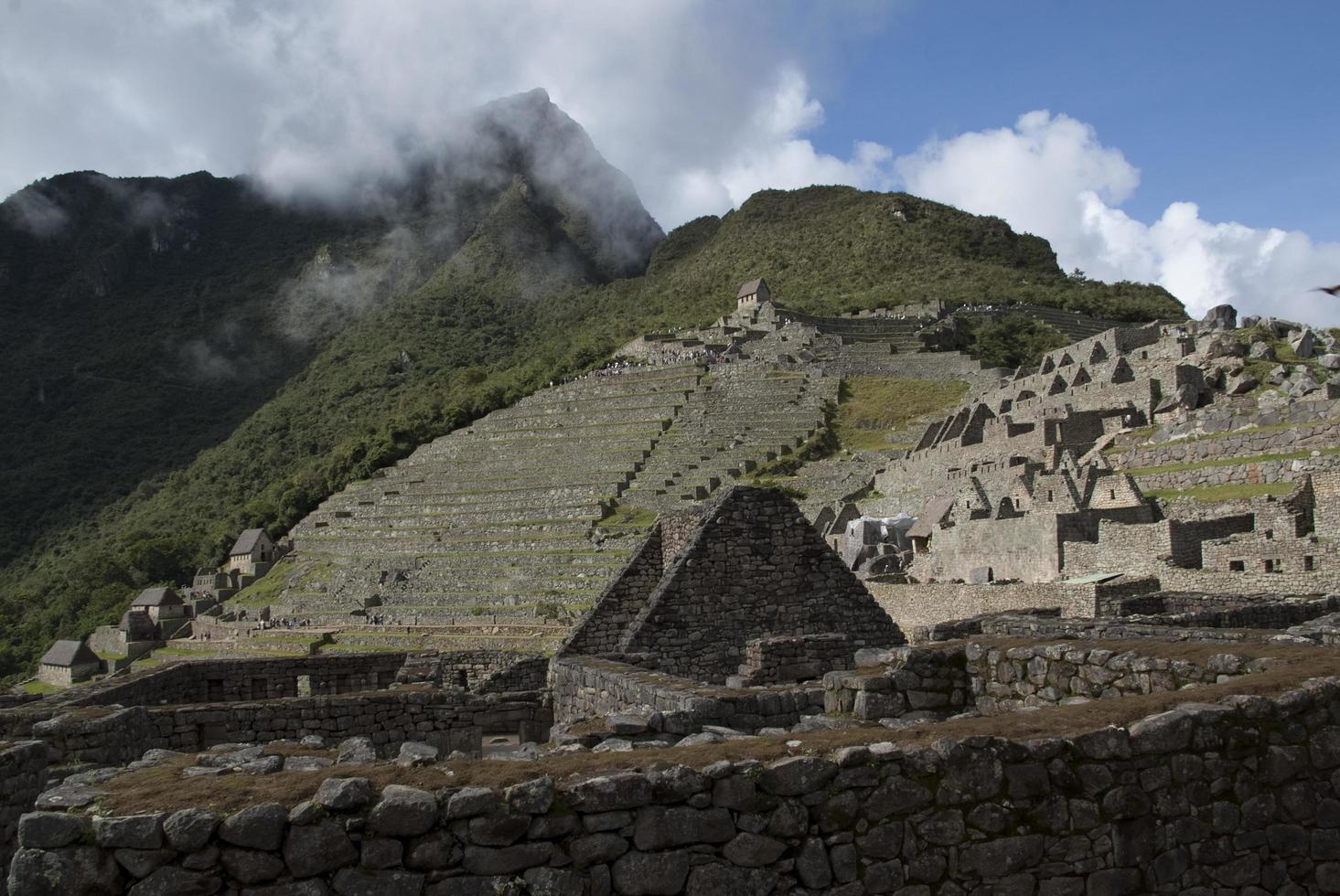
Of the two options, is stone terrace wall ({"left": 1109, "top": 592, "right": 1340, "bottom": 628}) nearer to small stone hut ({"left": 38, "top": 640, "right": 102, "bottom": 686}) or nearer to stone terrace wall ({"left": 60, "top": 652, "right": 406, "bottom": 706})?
stone terrace wall ({"left": 60, "top": 652, "right": 406, "bottom": 706})

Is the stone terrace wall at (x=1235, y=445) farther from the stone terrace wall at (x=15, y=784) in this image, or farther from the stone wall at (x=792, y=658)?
the stone terrace wall at (x=15, y=784)

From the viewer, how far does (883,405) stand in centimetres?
6719

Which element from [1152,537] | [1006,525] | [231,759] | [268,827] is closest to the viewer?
[268,827]

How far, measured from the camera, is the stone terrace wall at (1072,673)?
5270 mm

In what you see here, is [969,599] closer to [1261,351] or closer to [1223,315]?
[1261,351]

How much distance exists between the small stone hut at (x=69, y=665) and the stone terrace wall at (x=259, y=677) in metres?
42.4

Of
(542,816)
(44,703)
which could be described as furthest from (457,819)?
(44,703)

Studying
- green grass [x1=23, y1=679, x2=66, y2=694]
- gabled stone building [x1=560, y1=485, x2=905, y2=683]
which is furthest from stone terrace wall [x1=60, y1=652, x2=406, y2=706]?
green grass [x1=23, y1=679, x2=66, y2=694]

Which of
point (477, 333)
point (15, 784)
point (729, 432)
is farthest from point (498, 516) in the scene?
point (477, 333)

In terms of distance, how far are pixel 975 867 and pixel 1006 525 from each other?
859 inches

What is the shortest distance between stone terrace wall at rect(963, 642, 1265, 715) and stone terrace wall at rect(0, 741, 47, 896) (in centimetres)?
495

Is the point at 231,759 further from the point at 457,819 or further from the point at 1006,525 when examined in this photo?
the point at 1006,525

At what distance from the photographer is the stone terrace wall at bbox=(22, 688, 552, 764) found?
6.70m

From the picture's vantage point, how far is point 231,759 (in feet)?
13.7
